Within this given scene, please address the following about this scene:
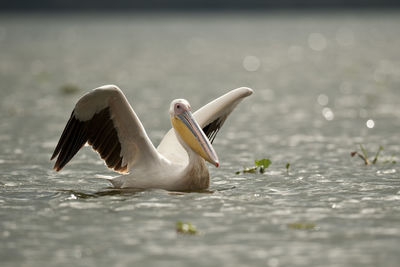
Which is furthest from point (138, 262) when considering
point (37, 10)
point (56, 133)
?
point (37, 10)

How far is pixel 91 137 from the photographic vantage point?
29.5 ft

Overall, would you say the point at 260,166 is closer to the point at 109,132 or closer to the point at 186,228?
the point at 109,132

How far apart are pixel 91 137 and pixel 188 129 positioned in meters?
1.05

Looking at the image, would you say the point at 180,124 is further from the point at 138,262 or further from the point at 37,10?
the point at 37,10

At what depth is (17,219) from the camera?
25.1ft

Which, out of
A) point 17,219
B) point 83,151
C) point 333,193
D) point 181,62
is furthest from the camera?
point 181,62

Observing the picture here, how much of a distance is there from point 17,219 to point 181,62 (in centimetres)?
2595

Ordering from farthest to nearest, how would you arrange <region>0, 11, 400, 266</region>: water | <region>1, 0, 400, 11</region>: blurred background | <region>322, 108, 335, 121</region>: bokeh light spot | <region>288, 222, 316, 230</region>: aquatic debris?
1. <region>1, 0, 400, 11</region>: blurred background
2. <region>322, 108, 335, 121</region>: bokeh light spot
3. <region>288, 222, 316, 230</region>: aquatic debris
4. <region>0, 11, 400, 266</region>: water

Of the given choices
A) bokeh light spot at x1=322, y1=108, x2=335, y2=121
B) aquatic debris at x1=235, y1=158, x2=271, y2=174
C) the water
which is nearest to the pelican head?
the water

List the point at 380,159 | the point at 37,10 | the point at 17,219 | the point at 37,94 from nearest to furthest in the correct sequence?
1. the point at 17,219
2. the point at 380,159
3. the point at 37,94
4. the point at 37,10

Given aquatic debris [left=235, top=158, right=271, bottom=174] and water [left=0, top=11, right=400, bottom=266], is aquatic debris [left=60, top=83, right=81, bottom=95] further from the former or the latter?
A: aquatic debris [left=235, top=158, right=271, bottom=174]

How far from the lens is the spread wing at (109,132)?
8539mm

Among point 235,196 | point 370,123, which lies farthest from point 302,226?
point 370,123

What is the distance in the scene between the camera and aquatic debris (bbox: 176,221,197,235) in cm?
701
